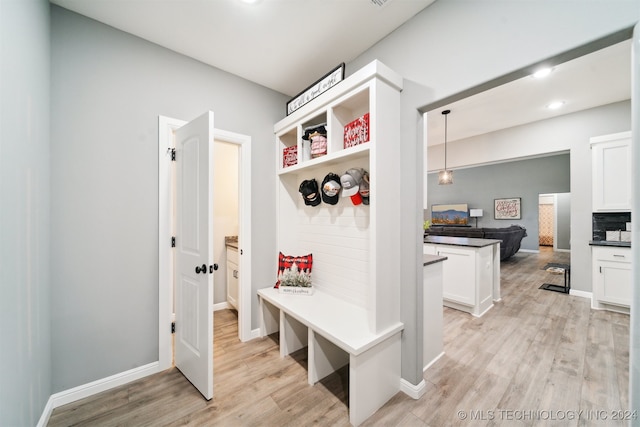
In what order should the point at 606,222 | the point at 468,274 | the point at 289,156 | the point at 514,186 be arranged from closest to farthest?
the point at 289,156 → the point at 468,274 → the point at 606,222 → the point at 514,186

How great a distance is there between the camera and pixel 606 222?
12.1ft

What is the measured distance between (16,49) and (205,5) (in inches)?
42.2

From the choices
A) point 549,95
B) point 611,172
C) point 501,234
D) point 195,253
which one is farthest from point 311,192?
point 501,234

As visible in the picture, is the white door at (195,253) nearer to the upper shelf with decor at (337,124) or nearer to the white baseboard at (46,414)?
the white baseboard at (46,414)

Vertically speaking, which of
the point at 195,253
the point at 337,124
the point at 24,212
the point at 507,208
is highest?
the point at 337,124

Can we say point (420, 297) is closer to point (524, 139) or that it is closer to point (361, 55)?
point (361, 55)

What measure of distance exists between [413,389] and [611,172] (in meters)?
4.31

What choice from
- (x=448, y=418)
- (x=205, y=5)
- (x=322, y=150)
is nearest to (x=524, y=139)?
(x=322, y=150)

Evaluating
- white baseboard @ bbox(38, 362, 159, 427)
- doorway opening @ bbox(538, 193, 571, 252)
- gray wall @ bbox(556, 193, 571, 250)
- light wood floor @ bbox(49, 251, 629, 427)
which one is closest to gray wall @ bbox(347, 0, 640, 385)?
light wood floor @ bbox(49, 251, 629, 427)

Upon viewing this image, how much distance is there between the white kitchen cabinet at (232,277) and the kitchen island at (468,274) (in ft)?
9.35

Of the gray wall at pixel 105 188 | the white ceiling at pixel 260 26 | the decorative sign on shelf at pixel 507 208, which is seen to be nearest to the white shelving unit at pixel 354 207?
the white ceiling at pixel 260 26

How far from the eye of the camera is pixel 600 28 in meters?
1.08

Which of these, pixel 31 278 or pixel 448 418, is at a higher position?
pixel 31 278

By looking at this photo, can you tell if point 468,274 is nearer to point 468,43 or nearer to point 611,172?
point 611,172
